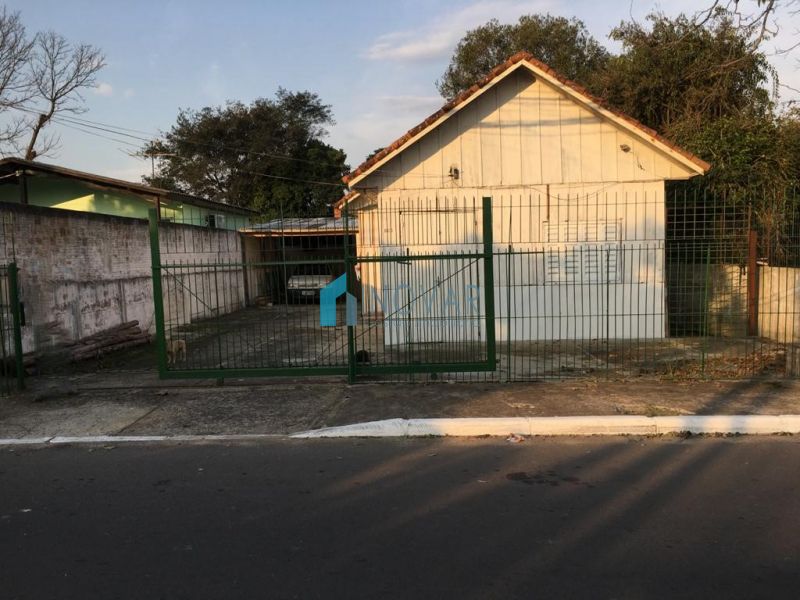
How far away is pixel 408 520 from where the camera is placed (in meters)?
4.33

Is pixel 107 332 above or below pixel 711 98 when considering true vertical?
Result: below

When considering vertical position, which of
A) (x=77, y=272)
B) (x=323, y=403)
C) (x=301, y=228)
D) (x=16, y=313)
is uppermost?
(x=301, y=228)

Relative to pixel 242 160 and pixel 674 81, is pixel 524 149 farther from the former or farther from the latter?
pixel 242 160

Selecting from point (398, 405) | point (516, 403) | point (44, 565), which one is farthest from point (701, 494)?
point (44, 565)

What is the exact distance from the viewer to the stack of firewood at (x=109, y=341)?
11188mm

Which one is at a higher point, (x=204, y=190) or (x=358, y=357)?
(x=204, y=190)

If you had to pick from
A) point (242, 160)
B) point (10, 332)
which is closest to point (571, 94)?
point (10, 332)

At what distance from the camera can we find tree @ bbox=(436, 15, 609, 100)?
31.7 meters

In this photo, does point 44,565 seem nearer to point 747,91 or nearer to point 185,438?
point 185,438

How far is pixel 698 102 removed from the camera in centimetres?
1772

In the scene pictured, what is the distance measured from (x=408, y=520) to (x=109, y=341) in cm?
962

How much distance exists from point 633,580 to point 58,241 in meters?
11.2

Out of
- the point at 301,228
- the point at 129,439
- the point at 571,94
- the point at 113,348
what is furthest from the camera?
the point at 301,228

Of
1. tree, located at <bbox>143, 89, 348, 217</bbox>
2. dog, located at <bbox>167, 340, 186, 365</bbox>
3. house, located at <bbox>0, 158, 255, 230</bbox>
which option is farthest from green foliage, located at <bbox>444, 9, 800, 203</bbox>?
tree, located at <bbox>143, 89, 348, 217</bbox>
